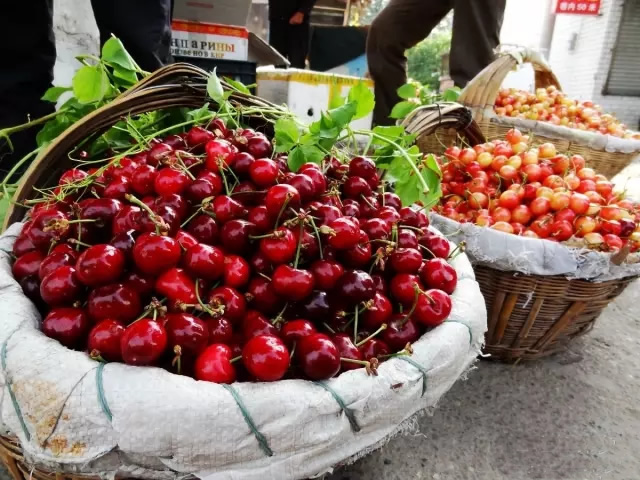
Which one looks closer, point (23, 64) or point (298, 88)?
point (23, 64)

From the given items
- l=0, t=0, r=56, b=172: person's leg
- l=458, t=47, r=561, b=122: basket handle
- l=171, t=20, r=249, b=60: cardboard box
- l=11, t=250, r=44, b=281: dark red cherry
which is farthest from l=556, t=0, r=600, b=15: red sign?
l=11, t=250, r=44, b=281: dark red cherry

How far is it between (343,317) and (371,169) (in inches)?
15.1

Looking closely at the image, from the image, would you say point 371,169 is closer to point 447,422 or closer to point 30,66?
point 447,422

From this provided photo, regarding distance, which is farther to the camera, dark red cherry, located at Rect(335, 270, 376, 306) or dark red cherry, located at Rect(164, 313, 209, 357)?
dark red cherry, located at Rect(335, 270, 376, 306)

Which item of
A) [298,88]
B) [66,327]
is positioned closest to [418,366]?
[66,327]

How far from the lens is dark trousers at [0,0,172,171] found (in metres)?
1.72

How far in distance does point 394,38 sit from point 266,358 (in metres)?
3.04

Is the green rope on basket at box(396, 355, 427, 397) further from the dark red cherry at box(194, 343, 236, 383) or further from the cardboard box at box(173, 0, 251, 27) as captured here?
the cardboard box at box(173, 0, 251, 27)

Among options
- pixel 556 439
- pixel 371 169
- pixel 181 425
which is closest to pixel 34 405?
pixel 181 425

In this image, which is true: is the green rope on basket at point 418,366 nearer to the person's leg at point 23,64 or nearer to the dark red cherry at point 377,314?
the dark red cherry at point 377,314

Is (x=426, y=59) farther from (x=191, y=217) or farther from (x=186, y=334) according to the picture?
(x=186, y=334)

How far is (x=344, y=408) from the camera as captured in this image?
0.69 m

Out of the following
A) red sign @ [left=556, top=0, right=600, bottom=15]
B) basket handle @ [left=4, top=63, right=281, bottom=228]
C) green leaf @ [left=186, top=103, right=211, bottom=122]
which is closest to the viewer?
basket handle @ [left=4, top=63, right=281, bottom=228]

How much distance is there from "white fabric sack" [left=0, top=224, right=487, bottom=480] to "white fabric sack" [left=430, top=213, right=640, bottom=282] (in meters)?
0.84
